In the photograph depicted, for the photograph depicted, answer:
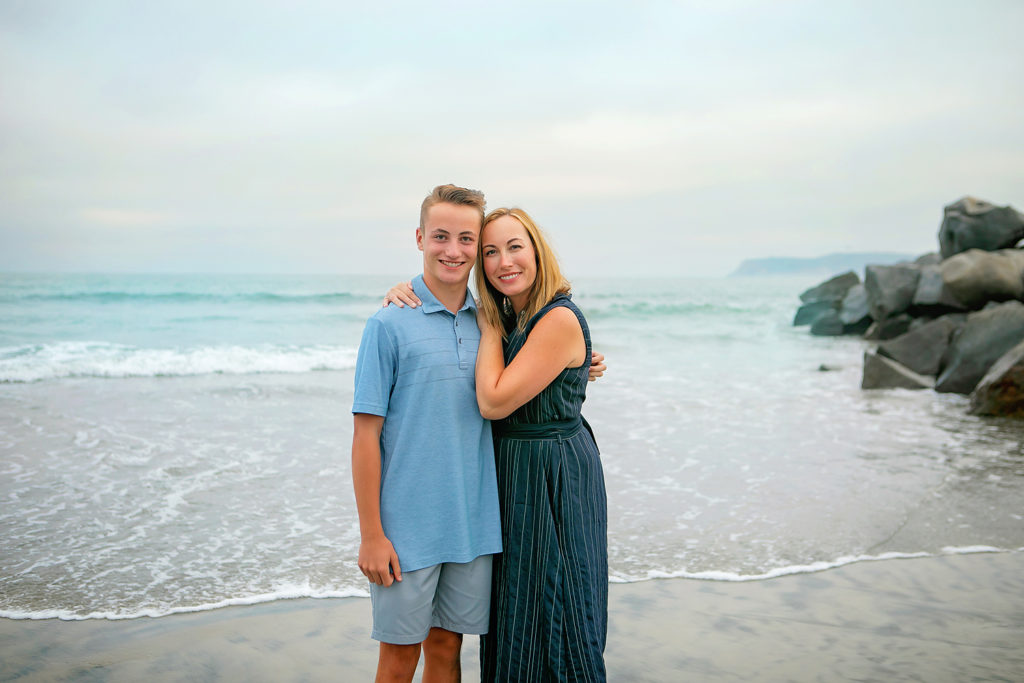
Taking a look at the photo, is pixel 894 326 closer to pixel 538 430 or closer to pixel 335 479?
pixel 335 479

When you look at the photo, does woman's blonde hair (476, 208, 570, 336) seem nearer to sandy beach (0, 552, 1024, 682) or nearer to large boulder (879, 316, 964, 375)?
sandy beach (0, 552, 1024, 682)

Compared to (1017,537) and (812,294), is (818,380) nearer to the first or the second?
→ (1017,537)

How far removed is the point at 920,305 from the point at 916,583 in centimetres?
1288

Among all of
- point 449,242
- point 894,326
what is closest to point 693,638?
point 449,242

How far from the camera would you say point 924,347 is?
41.3 feet

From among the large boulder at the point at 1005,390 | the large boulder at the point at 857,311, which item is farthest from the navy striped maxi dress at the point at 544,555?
the large boulder at the point at 857,311

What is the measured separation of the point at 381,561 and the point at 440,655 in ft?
1.71

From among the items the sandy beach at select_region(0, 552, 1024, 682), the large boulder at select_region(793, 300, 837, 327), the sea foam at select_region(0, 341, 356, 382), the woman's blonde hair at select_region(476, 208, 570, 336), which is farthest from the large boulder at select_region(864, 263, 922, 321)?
the woman's blonde hair at select_region(476, 208, 570, 336)

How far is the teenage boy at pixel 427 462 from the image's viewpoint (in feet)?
7.79

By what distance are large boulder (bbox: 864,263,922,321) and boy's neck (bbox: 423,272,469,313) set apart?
53.5ft

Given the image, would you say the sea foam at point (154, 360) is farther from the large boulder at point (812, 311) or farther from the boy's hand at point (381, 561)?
the large boulder at point (812, 311)

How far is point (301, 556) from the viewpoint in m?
4.69

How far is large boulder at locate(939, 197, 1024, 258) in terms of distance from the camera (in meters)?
14.2

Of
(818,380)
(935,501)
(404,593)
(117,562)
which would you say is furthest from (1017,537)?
(818,380)
